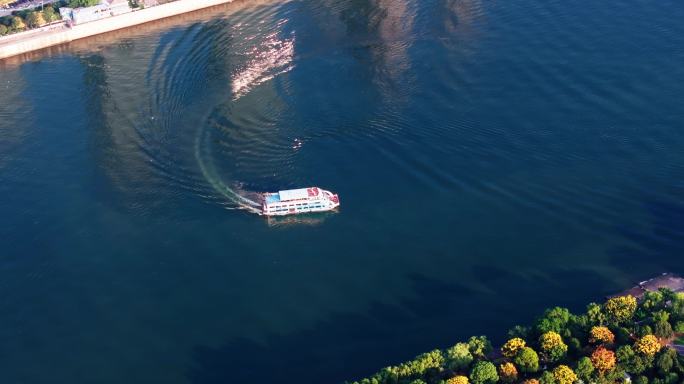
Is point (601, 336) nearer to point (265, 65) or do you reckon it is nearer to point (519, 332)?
point (519, 332)

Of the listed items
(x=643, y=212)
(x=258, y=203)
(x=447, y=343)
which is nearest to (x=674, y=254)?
(x=643, y=212)

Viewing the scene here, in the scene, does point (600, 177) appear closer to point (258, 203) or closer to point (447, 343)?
point (447, 343)

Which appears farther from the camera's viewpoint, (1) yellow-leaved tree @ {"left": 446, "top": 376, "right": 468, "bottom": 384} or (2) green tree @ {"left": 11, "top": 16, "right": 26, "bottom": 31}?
(2) green tree @ {"left": 11, "top": 16, "right": 26, "bottom": 31}

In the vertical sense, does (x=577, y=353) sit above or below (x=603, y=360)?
below

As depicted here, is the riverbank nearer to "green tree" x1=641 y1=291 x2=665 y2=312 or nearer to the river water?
"green tree" x1=641 y1=291 x2=665 y2=312

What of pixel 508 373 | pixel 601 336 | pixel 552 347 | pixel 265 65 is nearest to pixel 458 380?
pixel 508 373

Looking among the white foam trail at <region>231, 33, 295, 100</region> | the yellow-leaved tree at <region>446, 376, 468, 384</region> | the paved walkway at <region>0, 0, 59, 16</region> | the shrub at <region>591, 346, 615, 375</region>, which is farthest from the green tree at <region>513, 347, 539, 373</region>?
the paved walkway at <region>0, 0, 59, 16</region>
